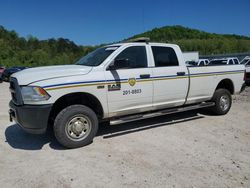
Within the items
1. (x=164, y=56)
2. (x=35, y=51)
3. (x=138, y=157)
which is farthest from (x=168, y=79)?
(x=35, y=51)

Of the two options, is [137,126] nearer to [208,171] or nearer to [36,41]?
[208,171]

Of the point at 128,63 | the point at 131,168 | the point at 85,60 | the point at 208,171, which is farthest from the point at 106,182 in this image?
the point at 85,60

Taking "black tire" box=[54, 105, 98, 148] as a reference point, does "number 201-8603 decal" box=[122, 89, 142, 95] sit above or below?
above

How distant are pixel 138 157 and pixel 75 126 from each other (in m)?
1.39

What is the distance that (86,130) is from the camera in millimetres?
4762

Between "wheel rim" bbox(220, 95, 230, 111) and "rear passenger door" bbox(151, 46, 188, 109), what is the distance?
159cm

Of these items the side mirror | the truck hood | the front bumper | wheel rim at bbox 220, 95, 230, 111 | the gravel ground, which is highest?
the side mirror

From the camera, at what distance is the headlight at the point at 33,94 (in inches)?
164

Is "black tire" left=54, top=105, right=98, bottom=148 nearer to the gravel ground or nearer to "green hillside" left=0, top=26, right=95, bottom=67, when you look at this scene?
the gravel ground

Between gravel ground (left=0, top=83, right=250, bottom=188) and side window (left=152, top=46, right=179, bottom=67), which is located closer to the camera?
gravel ground (left=0, top=83, right=250, bottom=188)

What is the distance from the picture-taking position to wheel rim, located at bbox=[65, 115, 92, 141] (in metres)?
4.58

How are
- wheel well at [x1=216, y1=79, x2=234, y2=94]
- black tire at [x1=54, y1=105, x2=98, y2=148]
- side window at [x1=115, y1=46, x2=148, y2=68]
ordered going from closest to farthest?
1. black tire at [x1=54, y1=105, x2=98, y2=148]
2. side window at [x1=115, y1=46, x2=148, y2=68]
3. wheel well at [x1=216, y1=79, x2=234, y2=94]

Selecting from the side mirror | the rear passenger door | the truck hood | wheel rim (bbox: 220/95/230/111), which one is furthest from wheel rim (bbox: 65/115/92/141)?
wheel rim (bbox: 220/95/230/111)

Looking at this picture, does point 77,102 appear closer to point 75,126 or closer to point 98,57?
point 75,126
